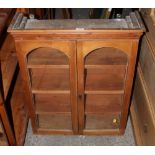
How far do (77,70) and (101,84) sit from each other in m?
0.25

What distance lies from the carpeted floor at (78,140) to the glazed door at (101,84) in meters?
0.06

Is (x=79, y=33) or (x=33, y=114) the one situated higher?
(x=79, y=33)

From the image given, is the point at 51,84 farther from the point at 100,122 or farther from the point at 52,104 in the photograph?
the point at 100,122

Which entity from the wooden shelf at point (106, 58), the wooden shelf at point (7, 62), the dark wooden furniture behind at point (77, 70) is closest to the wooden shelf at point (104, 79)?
the dark wooden furniture behind at point (77, 70)

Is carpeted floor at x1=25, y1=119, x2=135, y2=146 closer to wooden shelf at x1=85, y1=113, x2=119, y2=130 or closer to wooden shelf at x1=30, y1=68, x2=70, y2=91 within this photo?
wooden shelf at x1=85, y1=113, x2=119, y2=130

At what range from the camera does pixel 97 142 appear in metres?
1.87

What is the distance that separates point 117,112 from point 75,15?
222cm

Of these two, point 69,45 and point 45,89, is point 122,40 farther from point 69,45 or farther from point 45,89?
point 45,89

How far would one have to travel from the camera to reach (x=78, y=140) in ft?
6.16

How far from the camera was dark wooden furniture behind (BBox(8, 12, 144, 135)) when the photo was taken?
127cm

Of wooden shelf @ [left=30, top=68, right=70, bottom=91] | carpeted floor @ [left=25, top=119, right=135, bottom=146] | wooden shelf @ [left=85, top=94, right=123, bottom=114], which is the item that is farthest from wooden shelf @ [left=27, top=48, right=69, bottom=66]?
carpeted floor @ [left=25, top=119, right=135, bottom=146]

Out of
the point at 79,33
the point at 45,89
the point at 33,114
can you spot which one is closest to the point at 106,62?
the point at 79,33

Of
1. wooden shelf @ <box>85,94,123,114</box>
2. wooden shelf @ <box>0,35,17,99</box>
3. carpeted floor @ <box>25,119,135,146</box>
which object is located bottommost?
carpeted floor @ <box>25,119,135,146</box>

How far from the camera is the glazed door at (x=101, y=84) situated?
4.47ft
